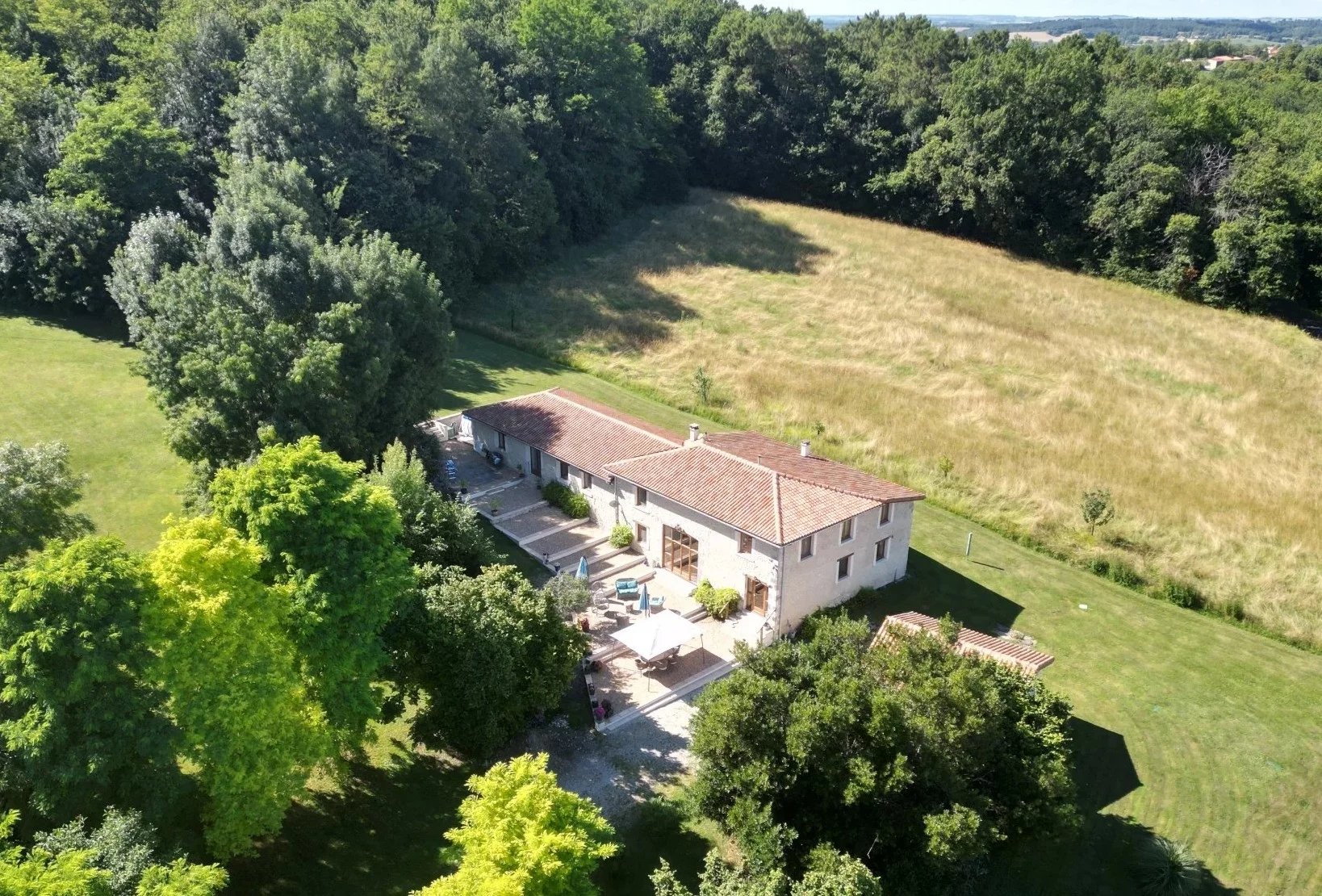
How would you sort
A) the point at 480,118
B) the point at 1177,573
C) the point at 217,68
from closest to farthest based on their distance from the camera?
the point at 1177,573 < the point at 217,68 < the point at 480,118

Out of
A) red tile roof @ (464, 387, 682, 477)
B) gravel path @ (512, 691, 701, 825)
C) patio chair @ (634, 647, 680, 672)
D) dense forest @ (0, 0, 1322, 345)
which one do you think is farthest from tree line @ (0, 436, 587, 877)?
dense forest @ (0, 0, 1322, 345)

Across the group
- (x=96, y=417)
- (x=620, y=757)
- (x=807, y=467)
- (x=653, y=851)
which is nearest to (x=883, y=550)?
(x=807, y=467)

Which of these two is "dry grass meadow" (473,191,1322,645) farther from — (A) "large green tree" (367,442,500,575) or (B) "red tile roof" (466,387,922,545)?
(A) "large green tree" (367,442,500,575)

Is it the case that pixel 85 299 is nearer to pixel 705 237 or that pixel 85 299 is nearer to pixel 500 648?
pixel 500 648

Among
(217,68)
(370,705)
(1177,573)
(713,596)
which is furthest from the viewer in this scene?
(217,68)

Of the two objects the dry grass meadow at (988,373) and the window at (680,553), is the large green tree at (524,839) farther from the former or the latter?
the dry grass meadow at (988,373)

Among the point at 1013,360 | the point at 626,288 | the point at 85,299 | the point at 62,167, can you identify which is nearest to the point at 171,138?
the point at 62,167

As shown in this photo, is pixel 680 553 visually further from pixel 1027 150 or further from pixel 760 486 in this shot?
pixel 1027 150
